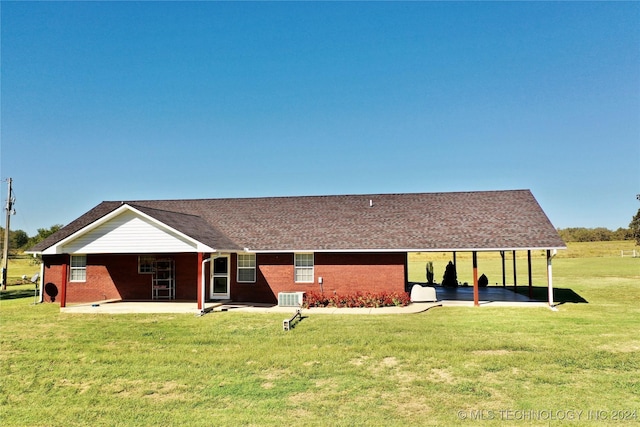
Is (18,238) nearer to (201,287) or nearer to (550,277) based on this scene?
(201,287)

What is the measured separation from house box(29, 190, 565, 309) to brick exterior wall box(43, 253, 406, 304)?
0.16 feet

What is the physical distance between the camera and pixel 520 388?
30.0 feet

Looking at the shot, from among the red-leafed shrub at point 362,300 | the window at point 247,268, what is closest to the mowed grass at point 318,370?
the red-leafed shrub at point 362,300

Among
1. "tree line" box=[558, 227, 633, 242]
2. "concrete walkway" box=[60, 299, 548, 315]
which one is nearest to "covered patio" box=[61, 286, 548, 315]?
"concrete walkway" box=[60, 299, 548, 315]

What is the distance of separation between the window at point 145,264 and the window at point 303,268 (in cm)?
728

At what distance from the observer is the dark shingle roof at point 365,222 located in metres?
21.5

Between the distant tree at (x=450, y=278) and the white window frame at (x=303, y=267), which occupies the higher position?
the white window frame at (x=303, y=267)

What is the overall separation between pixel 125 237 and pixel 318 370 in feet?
43.3

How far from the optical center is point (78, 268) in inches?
969

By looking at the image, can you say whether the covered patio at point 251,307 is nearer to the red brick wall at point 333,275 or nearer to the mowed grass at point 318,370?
the red brick wall at point 333,275

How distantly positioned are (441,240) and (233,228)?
10.7 metres

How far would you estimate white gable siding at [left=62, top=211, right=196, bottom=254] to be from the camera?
2031 cm

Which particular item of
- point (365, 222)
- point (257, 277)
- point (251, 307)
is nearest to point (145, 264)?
point (257, 277)

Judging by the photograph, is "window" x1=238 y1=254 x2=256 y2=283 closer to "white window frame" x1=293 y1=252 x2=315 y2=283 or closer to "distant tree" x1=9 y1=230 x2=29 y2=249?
"white window frame" x1=293 y1=252 x2=315 y2=283
